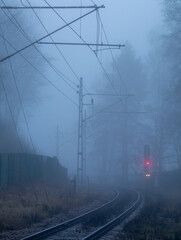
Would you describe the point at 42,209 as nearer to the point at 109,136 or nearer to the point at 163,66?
the point at 163,66

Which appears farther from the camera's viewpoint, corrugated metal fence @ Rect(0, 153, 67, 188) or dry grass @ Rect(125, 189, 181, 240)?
corrugated metal fence @ Rect(0, 153, 67, 188)

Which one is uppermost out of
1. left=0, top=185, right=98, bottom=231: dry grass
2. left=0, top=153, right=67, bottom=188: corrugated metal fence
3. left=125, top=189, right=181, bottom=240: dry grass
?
left=0, top=153, right=67, bottom=188: corrugated metal fence

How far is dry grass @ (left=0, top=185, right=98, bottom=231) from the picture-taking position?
1502 cm

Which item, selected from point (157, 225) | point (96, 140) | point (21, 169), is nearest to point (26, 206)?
point (157, 225)

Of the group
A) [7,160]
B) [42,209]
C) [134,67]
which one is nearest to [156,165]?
[134,67]

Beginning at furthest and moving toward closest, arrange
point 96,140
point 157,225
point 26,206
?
1. point 96,140
2. point 26,206
3. point 157,225

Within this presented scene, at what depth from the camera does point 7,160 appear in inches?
1013

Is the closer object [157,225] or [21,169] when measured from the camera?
[157,225]

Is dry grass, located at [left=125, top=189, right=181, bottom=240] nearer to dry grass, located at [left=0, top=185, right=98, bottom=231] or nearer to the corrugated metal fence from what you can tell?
dry grass, located at [left=0, top=185, right=98, bottom=231]

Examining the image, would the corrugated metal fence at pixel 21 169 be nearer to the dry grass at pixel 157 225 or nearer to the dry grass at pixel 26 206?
the dry grass at pixel 26 206

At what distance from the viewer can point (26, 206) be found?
1947 centimetres

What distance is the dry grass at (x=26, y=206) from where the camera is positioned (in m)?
15.0

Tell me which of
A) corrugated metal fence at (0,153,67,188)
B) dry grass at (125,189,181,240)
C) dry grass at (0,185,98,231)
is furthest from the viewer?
corrugated metal fence at (0,153,67,188)

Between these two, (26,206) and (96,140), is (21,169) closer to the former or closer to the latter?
(26,206)
